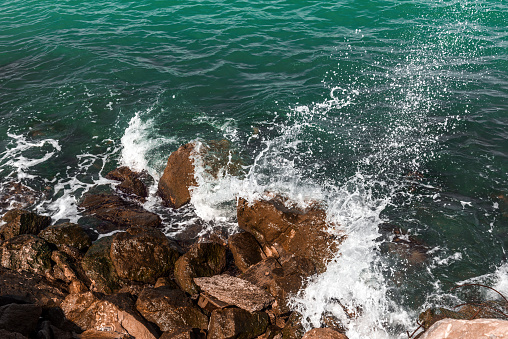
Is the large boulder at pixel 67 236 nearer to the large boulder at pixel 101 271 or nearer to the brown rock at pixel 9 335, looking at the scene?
the large boulder at pixel 101 271

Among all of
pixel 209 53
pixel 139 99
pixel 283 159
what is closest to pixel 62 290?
pixel 283 159

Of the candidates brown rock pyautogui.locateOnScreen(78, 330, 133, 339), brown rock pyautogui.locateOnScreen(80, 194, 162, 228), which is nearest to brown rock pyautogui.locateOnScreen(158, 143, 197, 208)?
brown rock pyautogui.locateOnScreen(80, 194, 162, 228)

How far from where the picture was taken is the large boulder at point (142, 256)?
8.22 m

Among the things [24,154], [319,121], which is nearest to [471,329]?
[319,121]

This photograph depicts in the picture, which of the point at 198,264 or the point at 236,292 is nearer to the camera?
the point at 236,292

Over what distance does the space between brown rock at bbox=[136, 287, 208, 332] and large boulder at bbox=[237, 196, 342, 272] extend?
2.54m

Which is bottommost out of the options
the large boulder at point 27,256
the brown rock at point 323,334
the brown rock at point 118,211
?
the brown rock at point 323,334

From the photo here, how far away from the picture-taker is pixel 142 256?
8.30 metres

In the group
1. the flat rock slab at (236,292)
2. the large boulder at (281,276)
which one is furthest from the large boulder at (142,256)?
the large boulder at (281,276)

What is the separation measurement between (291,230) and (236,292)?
215 centimetres

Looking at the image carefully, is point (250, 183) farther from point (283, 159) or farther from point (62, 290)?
point (62, 290)

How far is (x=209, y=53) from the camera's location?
19672 mm

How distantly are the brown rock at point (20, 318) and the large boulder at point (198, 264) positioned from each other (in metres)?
2.94

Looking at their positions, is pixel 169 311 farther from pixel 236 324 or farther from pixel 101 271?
pixel 101 271
